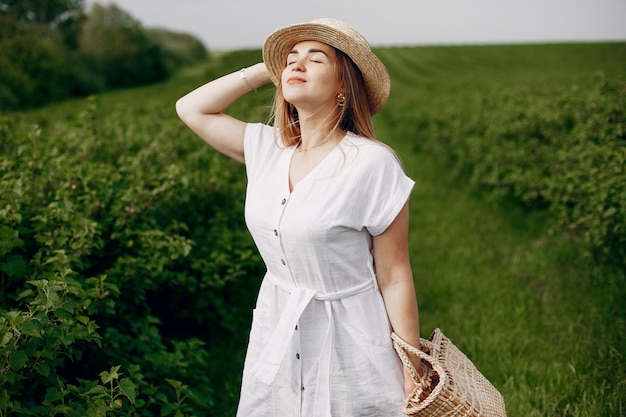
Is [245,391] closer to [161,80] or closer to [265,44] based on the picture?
[265,44]

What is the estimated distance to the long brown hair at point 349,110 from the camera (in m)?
2.17

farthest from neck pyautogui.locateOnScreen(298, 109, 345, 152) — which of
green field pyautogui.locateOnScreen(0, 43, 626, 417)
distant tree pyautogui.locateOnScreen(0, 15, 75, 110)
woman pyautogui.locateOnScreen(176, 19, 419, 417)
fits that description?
distant tree pyautogui.locateOnScreen(0, 15, 75, 110)

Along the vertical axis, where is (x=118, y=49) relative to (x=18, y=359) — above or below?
above

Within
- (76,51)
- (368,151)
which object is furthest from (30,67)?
(368,151)

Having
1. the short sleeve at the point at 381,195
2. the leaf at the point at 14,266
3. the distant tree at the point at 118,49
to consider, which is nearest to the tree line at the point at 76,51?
the distant tree at the point at 118,49

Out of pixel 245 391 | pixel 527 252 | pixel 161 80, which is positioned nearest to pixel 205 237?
pixel 245 391

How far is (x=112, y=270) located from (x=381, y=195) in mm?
1762

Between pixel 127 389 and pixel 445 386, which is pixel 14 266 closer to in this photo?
pixel 127 389

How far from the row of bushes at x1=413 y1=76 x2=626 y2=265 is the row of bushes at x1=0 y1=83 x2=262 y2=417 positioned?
8.82 ft

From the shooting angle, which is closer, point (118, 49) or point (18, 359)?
Result: point (18, 359)

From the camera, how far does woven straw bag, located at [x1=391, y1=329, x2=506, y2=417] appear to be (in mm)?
1862

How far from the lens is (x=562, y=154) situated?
5363 millimetres

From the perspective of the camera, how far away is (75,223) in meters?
2.82

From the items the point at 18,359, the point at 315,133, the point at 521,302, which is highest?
the point at 315,133
